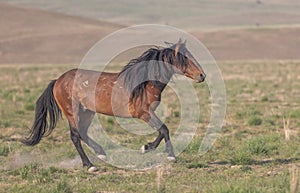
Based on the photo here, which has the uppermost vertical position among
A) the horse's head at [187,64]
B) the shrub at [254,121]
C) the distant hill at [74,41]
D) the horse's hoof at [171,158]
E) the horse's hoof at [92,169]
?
the distant hill at [74,41]

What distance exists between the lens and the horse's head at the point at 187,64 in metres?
10.4

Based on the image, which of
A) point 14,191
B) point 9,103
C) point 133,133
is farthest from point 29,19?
point 14,191

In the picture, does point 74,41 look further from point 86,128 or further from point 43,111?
point 86,128

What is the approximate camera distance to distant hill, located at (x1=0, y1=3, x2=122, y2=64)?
80.5 m

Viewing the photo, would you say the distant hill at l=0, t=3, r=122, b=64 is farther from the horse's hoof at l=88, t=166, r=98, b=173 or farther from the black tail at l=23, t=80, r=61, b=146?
the horse's hoof at l=88, t=166, r=98, b=173

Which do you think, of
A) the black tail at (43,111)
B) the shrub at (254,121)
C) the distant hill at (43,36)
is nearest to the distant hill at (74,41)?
the distant hill at (43,36)

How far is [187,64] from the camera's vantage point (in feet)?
34.3

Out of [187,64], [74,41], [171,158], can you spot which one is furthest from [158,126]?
[74,41]

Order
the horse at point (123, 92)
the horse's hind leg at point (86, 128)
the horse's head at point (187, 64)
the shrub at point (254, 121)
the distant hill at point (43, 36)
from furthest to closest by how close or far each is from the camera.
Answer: the distant hill at point (43, 36) < the shrub at point (254, 121) < the horse's hind leg at point (86, 128) < the horse at point (123, 92) < the horse's head at point (187, 64)

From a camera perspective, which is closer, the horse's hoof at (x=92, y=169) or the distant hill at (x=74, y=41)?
the horse's hoof at (x=92, y=169)

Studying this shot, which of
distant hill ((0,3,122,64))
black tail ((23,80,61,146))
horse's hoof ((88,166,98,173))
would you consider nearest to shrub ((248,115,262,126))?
black tail ((23,80,61,146))

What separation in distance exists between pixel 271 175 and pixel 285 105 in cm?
1361

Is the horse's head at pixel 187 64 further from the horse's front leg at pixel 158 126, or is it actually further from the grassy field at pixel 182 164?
the grassy field at pixel 182 164

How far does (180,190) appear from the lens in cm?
873
